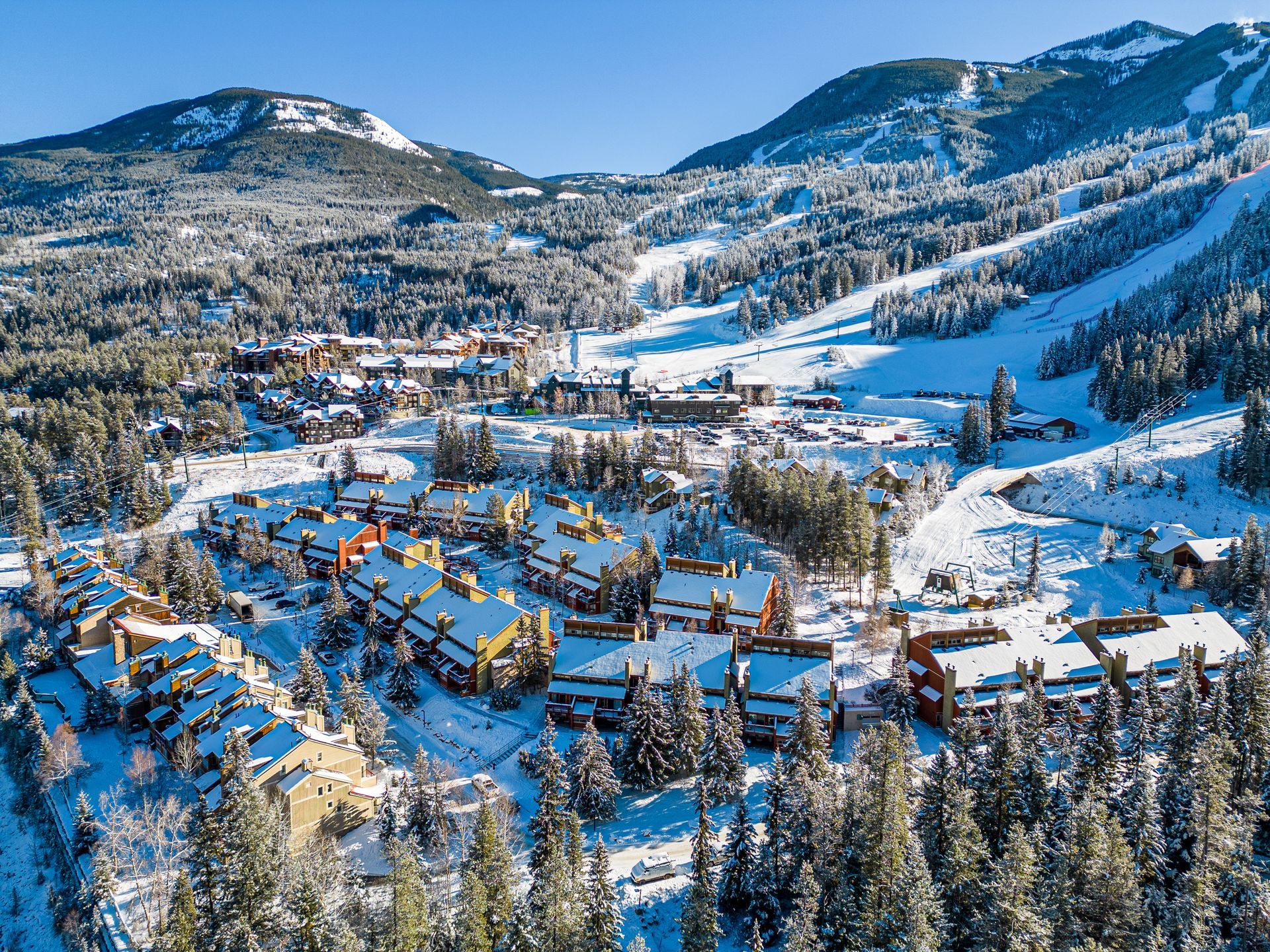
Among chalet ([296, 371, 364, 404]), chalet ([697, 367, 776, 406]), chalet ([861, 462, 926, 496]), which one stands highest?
chalet ([296, 371, 364, 404])

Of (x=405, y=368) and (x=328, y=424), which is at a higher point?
(x=405, y=368)

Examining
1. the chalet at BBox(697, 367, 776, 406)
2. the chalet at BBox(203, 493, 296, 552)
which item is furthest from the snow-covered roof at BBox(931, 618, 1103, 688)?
the chalet at BBox(697, 367, 776, 406)

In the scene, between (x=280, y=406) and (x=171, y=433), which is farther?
(x=280, y=406)

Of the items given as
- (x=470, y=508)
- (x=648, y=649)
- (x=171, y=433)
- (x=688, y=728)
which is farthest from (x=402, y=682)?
(x=171, y=433)

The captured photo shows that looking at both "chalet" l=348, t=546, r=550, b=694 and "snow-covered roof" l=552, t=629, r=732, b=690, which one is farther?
"chalet" l=348, t=546, r=550, b=694

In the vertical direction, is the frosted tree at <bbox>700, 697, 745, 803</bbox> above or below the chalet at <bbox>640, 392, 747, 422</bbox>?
below

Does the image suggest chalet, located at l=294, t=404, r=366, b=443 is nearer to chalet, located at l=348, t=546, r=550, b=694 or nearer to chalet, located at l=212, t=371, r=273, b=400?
chalet, located at l=212, t=371, r=273, b=400

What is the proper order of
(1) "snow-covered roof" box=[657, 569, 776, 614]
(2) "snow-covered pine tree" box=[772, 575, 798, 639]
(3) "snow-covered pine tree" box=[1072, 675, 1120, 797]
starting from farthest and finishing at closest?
(1) "snow-covered roof" box=[657, 569, 776, 614], (2) "snow-covered pine tree" box=[772, 575, 798, 639], (3) "snow-covered pine tree" box=[1072, 675, 1120, 797]

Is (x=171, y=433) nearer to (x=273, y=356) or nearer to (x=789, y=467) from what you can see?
(x=273, y=356)
